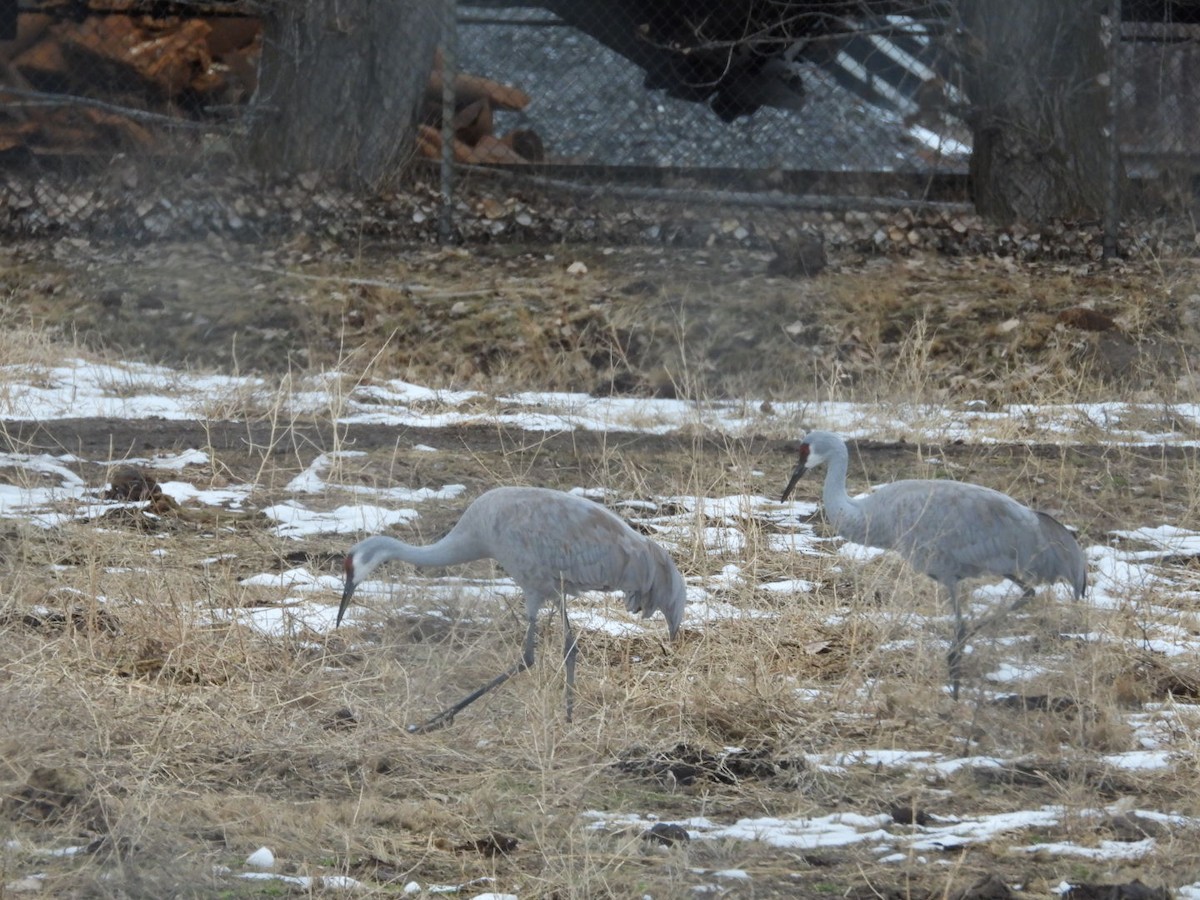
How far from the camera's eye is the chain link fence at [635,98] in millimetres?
10836

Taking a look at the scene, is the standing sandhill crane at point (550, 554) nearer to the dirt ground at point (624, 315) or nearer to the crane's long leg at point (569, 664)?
the crane's long leg at point (569, 664)

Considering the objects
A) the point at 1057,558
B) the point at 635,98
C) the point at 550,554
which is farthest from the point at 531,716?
the point at 635,98

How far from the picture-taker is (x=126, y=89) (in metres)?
11.1

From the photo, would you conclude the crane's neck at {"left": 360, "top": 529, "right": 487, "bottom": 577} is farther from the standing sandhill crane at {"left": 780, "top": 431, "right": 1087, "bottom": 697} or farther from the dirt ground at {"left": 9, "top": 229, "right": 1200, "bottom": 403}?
the dirt ground at {"left": 9, "top": 229, "right": 1200, "bottom": 403}

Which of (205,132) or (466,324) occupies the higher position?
(205,132)

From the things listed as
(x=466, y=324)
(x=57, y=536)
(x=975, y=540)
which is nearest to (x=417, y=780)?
(x=975, y=540)

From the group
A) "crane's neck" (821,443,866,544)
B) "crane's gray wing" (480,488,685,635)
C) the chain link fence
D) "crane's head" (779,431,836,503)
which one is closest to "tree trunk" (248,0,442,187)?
the chain link fence

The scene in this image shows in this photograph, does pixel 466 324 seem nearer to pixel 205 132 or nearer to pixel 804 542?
pixel 205 132

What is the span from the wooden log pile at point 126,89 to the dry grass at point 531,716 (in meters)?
5.02

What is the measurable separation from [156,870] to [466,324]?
675 cm

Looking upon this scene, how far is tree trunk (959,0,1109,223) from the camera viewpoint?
10.3 meters

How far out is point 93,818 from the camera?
3.36 meters

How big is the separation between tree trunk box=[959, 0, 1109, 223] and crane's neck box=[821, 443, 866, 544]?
6.22 meters

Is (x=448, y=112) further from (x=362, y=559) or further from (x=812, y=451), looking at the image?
(x=362, y=559)
